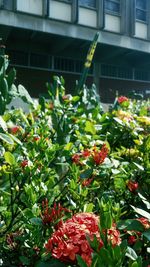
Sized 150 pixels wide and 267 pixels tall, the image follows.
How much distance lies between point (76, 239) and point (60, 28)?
12.9 metres

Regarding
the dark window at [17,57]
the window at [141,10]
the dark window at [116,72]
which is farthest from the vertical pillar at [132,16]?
the dark window at [17,57]

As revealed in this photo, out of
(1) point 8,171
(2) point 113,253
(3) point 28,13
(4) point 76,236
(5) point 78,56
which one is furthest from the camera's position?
(5) point 78,56

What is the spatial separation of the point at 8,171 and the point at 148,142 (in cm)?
50

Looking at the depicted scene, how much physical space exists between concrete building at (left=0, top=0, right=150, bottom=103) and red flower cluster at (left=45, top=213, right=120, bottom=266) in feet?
38.8

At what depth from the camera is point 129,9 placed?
15.9m

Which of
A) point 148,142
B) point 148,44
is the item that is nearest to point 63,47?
point 148,44

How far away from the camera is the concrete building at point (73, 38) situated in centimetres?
1278

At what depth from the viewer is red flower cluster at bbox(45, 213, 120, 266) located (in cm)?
76

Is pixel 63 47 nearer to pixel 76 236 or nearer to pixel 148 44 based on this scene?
pixel 148 44

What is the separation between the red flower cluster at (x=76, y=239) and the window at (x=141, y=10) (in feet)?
54.6

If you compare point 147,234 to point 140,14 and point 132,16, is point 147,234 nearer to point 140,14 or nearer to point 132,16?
point 132,16

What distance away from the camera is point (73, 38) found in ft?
44.4

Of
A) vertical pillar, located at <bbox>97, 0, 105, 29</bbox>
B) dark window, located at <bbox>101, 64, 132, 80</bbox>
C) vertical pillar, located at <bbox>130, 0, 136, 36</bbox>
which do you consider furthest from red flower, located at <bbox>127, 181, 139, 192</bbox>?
dark window, located at <bbox>101, 64, 132, 80</bbox>

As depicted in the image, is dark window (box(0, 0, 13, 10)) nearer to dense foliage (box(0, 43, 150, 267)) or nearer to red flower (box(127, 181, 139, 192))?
dense foliage (box(0, 43, 150, 267))
